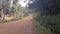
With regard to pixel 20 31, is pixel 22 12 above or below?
above

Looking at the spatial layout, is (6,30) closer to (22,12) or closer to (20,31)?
(20,31)

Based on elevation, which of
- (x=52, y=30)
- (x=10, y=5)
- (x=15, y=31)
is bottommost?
(x=15, y=31)

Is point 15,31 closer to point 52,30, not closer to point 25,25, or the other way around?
point 25,25

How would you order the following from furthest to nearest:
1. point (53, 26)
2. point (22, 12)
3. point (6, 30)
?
1. point (22, 12)
2. point (6, 30)
3. point (53, 26)

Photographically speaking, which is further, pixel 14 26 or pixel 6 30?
pixel 14 26

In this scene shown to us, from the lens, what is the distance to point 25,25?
248 centimetres

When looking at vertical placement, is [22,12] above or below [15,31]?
above

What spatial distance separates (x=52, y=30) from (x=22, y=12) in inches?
25.4

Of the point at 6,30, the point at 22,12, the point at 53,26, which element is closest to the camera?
the point at 53,26

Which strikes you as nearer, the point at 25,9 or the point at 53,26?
the point at 53,26

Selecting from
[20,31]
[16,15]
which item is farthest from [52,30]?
[16,15]

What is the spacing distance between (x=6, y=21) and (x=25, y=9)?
355mm

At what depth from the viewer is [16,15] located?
2.46 metres

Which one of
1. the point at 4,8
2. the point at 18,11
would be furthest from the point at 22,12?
the point at 4,8
